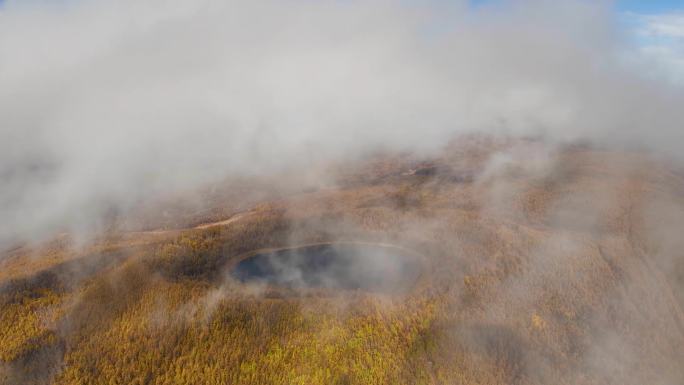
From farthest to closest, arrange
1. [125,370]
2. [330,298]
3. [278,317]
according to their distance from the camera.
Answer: [330,298] < [278,317] < [125,370]

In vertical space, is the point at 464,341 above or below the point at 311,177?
above

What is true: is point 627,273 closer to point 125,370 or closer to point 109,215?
point 125,370

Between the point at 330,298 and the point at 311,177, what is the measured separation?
8382 cm

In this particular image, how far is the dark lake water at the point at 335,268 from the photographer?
81.1m

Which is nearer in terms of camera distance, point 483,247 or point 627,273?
point 627,273

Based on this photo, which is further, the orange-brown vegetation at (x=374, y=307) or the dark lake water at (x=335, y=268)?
the dark lake water at (x=335, y=268)

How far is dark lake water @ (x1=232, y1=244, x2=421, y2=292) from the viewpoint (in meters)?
81.1

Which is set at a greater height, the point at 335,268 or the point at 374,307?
the point at 374,307

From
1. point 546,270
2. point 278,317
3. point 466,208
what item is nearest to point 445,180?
point 466,208

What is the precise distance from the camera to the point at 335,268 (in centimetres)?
8944

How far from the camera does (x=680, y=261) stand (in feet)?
270

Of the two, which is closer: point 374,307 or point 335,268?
point 374,307

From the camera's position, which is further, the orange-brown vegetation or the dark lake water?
the dark lake water

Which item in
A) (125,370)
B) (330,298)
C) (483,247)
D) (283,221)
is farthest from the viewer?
(283,221)
